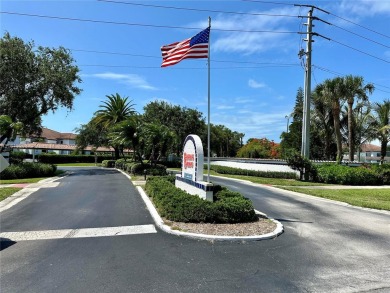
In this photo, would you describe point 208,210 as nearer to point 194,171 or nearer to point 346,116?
point 194,171

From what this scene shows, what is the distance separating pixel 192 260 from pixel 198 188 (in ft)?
15.5

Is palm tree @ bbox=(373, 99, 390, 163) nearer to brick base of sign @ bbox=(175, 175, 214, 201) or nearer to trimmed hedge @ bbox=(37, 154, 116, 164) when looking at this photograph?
brick base of sign @ bbox=(175, 175, 214, 201)

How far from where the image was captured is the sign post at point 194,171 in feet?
35.0

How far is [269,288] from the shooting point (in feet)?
17.8

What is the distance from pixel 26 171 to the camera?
25.1 m

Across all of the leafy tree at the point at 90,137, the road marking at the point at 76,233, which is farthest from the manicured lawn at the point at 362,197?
the leafy tree at the point at 90,137

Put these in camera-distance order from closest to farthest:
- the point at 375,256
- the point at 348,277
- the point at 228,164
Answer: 1. the point at 348,277
2. the point at 375,256
3. the point at 228,164

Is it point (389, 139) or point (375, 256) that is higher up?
point (389, 139)

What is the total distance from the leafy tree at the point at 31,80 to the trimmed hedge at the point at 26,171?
726 cm

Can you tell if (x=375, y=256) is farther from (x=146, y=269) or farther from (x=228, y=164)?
A: (x=228, y=164)

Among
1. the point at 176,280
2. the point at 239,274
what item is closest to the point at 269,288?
the point at 239,274

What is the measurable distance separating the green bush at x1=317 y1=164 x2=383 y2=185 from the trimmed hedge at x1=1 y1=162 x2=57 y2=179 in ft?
62.3

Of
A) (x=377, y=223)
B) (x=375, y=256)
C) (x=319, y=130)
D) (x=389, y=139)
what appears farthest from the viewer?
(x=319, y=130)

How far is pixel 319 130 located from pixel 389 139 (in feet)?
33.1
